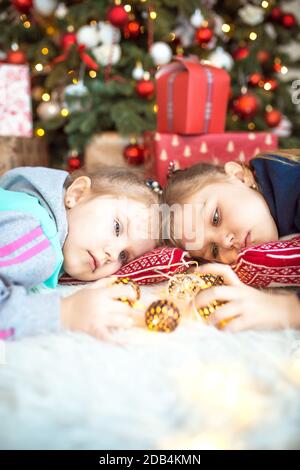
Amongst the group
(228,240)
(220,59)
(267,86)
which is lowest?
(228,240)

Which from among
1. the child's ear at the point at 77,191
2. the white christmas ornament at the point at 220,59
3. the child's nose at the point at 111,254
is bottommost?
the child's nose at the point at 111,254

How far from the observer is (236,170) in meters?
1.27

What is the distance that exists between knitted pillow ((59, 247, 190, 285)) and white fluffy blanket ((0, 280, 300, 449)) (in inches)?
12.9

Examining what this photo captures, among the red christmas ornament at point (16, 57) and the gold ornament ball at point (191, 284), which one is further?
the red christmas ornament at point (16, 57)

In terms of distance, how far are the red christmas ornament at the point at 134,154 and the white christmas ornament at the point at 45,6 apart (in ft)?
2.79

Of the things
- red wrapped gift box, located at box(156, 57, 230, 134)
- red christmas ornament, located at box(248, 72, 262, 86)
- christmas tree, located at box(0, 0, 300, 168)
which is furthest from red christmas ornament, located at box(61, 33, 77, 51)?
red christmas ornament, located at box(248, 72, 262, 86)

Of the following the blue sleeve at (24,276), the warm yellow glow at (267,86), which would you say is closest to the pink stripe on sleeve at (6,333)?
the blue sleeve at (24,276)

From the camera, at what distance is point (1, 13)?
2523 mm

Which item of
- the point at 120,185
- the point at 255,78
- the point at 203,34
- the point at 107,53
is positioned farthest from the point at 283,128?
the point at 120,185

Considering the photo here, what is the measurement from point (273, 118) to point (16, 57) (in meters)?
1.43

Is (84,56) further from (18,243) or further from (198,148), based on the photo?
(18,243)

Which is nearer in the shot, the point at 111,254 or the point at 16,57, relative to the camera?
the point at 111,254

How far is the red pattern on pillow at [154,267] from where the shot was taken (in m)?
1.04

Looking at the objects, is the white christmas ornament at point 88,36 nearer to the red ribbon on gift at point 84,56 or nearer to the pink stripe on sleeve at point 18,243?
the red ribbon on gift at point 84,56
